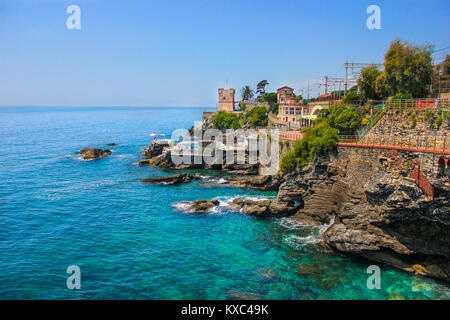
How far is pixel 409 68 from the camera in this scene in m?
30.8

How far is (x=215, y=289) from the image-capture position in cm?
1989

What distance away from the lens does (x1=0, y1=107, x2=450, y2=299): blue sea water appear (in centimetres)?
1983

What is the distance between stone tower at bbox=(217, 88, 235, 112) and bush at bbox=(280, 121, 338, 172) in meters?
61.9

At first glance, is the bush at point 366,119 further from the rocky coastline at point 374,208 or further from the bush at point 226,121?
the bush at point 226,121

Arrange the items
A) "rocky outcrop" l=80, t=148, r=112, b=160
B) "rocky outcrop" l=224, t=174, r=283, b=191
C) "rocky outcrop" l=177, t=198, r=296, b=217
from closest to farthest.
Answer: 1. "rocky outcrop" l=177, t=198, r=296, b=217
2. "rocky outcrop" l=224, t=174, r=283, b=191
3. "rocky outcrop" l=80, t=148, r=112, b=160

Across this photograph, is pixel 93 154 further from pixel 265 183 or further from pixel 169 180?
pixel 265 183

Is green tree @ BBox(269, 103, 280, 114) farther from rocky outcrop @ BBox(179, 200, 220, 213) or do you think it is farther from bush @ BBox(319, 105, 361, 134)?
rocky outcrop @ BBox(179, 200, 220, 213)

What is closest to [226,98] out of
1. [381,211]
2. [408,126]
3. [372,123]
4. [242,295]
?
[372,123]

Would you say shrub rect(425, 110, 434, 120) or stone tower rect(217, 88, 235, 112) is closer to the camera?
shrub rect(425, 110, 434, 120)

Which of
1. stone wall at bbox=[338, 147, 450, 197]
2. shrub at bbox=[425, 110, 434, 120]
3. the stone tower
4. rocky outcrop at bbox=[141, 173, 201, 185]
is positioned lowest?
rocky outcrop at bbox=[141, 173, 201, 185]

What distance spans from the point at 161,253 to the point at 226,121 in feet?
183

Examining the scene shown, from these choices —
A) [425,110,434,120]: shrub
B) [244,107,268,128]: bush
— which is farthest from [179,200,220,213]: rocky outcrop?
[244,107,268,128]: bush
